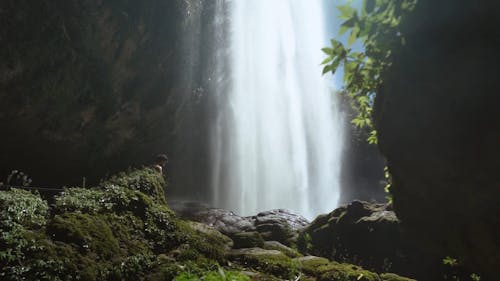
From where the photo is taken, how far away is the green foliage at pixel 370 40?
238 centimetres

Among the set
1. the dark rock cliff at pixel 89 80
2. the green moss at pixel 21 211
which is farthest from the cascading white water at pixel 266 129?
the green moss at pixel 21 211

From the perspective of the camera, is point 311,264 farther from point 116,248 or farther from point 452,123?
point 452,123

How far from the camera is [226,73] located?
26250 millimetres

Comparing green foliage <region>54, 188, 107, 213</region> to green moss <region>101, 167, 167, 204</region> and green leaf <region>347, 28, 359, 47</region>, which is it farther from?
green leaf <region>347, 28, 359, 47</region>

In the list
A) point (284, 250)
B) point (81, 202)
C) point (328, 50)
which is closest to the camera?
point (328, 50)

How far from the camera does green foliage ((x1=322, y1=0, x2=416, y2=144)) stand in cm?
238

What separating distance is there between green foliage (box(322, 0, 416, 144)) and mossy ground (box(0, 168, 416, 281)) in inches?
113

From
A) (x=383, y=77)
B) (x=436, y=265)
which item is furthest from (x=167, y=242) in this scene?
(x=436, y=265)

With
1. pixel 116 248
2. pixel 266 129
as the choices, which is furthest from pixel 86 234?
pixel 266 129

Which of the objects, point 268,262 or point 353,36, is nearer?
point 353,36

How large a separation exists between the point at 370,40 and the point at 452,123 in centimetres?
78

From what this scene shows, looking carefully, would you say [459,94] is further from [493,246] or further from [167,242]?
[167,242]

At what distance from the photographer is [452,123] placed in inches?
91.3

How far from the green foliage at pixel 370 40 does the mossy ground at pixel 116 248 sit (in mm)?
2858
